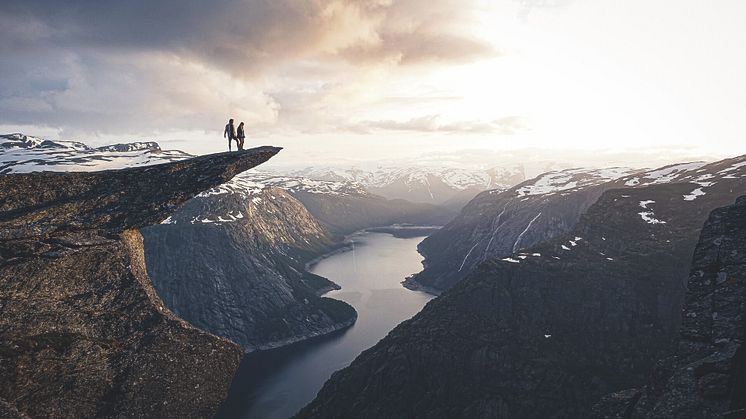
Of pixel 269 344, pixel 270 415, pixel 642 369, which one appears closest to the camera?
pixel 642 369

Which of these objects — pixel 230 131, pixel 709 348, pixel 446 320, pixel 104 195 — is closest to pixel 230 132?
pixel 230 131

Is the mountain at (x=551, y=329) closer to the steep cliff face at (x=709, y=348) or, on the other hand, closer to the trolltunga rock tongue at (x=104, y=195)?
the steep cliff face at (x=709, y=348)

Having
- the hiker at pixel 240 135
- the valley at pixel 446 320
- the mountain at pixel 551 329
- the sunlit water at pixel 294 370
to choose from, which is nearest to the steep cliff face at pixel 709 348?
the valley at pixel 446 320

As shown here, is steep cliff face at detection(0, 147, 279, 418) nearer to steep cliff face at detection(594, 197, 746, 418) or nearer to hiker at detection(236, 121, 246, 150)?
hiker at detection(236, 121, 246, 150)

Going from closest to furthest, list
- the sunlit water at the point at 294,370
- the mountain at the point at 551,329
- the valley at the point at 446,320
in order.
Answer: the valley at the point at 446,320 → the mountain at the point at 551,329 → the sunlit water at the point at 294,370

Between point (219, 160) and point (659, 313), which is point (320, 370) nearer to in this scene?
point (659, 313)

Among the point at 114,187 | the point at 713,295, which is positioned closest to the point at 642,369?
the point at 713,295
